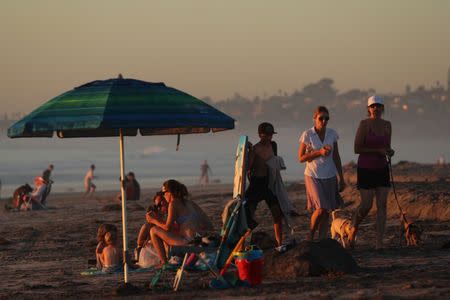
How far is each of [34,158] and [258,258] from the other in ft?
288

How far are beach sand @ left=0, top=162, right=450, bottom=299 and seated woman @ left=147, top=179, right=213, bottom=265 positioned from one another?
395 millimetres

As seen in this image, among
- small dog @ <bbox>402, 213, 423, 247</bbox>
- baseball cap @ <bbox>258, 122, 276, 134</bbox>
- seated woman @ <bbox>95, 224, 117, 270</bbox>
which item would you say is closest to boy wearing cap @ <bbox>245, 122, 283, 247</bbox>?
baseball cap @ <bbox>258, 122, 276, 134</bbox>

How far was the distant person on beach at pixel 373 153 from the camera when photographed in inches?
538

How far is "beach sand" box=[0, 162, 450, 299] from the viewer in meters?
10.6

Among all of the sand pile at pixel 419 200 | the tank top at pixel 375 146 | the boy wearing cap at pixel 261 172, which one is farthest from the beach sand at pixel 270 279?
the boy wearing cap at pixel 261 172

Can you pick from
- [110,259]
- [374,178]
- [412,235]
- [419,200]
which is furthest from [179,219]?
[419,200]

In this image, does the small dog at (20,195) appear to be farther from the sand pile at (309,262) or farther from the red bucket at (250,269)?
the red bucket at (250,269)

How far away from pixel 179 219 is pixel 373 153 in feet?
8.64

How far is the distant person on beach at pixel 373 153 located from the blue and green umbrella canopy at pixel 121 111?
300cm

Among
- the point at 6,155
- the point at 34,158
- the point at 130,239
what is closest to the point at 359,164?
the point at 130,239

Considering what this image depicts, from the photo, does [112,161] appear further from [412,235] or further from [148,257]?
[148,257]

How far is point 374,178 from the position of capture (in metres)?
13.7

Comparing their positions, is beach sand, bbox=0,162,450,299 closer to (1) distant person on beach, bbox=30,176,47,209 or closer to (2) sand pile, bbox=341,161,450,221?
(2) sand pile, bbox=341,161,450,221

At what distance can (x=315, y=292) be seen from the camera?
408 inches
